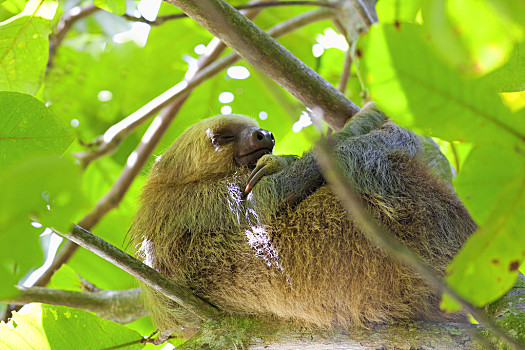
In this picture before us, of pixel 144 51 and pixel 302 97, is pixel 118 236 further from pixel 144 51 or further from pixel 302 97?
pixel 302 97

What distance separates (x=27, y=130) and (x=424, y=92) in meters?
1.40

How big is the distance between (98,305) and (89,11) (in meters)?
3.44

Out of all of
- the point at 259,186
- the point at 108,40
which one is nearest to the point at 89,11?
the point at 108,40

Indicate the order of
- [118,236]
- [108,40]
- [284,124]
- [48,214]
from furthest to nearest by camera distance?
1. [108,40]
2. [284,124]
3. [118,236]
4. [48,214]

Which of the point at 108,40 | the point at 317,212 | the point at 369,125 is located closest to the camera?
the point at 317,212

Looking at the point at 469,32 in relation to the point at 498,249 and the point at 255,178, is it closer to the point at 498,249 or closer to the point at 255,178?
the point at 498,249

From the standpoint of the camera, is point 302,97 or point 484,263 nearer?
point 484,263

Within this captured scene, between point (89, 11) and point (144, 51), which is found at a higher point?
point (89, 11)

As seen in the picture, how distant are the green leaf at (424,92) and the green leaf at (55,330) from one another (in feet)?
7.47

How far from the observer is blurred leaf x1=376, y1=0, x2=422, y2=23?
1439 millimetres

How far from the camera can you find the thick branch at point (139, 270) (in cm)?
222

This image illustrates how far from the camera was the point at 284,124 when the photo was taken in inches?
221

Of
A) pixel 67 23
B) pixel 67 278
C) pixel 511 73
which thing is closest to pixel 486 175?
pixel 511 73

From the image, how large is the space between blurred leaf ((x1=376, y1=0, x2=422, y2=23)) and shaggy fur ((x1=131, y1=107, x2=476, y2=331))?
1446 mm
